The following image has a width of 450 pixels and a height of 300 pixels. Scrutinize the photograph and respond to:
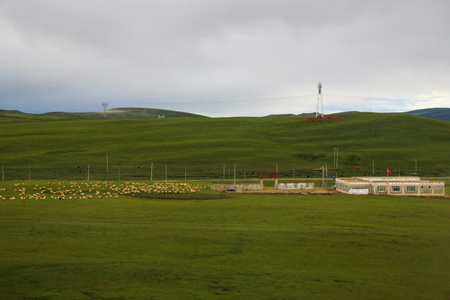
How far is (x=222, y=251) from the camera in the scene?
87.8ft

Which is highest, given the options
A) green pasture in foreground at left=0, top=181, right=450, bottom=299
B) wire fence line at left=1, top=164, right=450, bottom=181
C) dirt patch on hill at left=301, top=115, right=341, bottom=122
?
dirt patch on hill at left=301, top=115, right=341, bottom=122

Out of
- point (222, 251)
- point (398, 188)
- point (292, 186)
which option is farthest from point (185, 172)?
point (222, 251)

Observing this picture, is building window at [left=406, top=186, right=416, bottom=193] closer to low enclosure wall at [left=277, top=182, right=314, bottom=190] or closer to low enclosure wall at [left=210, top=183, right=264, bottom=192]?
low enclosure wall at [left=277, top=182, right=314, bottom=190]

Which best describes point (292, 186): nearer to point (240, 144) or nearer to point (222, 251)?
point (222, 251)

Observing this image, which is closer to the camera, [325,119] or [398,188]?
[398,188]

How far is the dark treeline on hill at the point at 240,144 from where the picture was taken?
9700 cm

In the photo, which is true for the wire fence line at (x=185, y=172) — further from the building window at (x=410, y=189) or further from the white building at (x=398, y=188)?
the building window at (x=410, y=189)

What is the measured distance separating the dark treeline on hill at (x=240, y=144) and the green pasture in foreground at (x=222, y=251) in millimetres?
49662

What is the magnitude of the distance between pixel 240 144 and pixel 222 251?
88926 millimetres

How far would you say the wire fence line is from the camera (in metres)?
78.8

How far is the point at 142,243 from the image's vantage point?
28484 mm

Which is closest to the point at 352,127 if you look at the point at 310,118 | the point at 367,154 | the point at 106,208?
the point at 310,118

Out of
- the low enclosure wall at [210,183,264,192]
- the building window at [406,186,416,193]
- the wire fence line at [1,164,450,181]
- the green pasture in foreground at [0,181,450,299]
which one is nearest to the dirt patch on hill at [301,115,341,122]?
the wire fence line at [1,164,450,181]

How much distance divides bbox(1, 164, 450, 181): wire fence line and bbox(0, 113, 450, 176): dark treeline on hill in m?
0.94
